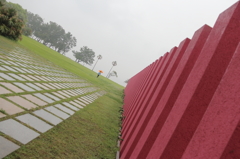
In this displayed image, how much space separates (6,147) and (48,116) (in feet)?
4.10

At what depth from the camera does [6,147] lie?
172 cm

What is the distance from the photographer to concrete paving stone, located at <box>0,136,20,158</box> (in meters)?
1.62

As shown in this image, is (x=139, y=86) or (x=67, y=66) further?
(x=67, y=66)

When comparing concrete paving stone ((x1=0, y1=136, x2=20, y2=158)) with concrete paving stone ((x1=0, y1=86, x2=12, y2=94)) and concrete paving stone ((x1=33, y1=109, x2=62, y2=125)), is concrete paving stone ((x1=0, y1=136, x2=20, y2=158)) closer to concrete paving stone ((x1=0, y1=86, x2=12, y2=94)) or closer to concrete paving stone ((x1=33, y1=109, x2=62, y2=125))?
concrete paving stone ((x1=33, y1=109, x2=62, y2=125))

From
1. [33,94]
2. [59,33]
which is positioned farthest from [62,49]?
[33,94]

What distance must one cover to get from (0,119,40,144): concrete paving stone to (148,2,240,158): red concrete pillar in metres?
1.71

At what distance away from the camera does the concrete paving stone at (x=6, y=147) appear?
162cm

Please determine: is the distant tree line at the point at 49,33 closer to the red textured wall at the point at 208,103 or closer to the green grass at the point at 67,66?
the green grass at the point at 67,66

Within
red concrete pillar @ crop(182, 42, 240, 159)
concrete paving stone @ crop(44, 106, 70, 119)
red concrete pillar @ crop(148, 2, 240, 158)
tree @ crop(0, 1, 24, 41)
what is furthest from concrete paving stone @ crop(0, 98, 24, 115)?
tree @ crop(0, 1, 24, 41)

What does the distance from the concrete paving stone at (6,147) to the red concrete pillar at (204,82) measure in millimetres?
1527

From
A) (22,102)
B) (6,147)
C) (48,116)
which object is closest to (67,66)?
(22,102)

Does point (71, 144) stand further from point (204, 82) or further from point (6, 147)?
point (204, 82)

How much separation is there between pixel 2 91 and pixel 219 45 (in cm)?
344

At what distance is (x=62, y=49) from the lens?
77562mm
